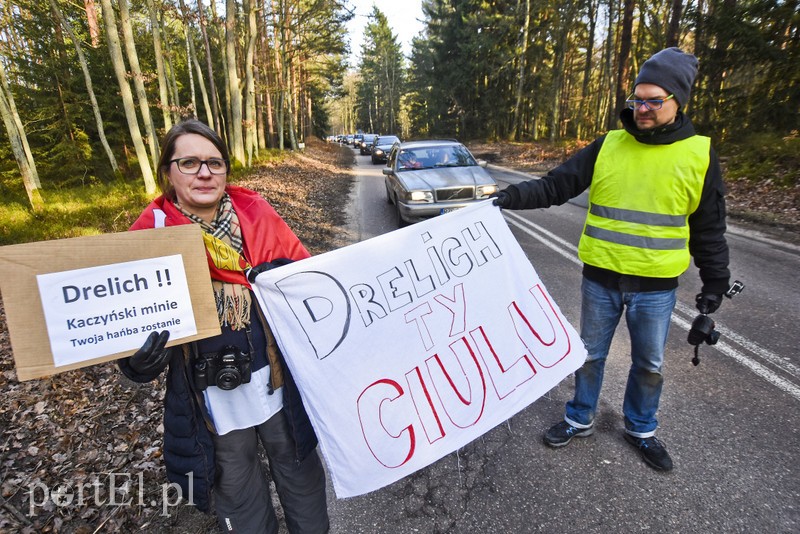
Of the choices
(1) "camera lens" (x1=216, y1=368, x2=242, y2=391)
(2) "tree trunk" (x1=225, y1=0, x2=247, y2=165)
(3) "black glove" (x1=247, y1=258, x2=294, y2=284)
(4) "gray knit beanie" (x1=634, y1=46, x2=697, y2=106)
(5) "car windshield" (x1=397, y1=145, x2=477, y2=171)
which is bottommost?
(1) "camera lens" (x1=216, y1=368, x2=242, y2=391)

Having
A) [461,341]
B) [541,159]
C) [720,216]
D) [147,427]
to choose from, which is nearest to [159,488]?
[147,427]

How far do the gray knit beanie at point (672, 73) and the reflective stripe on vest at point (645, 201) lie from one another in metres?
0.26

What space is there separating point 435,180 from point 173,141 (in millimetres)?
6281

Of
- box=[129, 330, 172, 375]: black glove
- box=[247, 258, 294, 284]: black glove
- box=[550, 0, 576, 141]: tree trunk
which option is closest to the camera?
box=[129, 330, 172, 375]: black glove

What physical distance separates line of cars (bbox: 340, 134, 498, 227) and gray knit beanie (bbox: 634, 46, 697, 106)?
4.67m

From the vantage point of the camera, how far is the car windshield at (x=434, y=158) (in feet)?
27.6

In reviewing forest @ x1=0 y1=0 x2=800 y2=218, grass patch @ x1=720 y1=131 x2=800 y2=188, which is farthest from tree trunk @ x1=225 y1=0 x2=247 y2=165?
grass patch @ x1=720 y1=131 x2=800 y2=188

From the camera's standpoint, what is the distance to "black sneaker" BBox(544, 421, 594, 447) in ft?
8.59

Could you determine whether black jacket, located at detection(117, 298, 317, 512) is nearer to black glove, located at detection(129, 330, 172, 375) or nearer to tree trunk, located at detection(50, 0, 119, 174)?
black glove, located at detection(129, 330, 172, 375)

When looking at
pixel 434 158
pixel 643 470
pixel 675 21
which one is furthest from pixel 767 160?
pixel 643 470

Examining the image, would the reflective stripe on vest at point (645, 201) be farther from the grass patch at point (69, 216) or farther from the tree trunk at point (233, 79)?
the tree trunk at point (233, 79)

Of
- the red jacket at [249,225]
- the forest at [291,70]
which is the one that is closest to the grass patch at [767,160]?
the forest at [291,70]

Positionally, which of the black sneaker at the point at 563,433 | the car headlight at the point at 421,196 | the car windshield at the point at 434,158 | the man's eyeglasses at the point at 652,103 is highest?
the man's eyeglasses at the point at 652,103

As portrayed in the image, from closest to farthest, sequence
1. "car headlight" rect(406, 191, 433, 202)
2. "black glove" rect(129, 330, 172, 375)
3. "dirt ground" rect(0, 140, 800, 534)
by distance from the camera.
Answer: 1. "black glove" rect(129, 330, 172, 375)
2. "dirt ground" rect(0, 140, 800, 534)
3. "car headlight" rect(406, 191, 433, 202)
